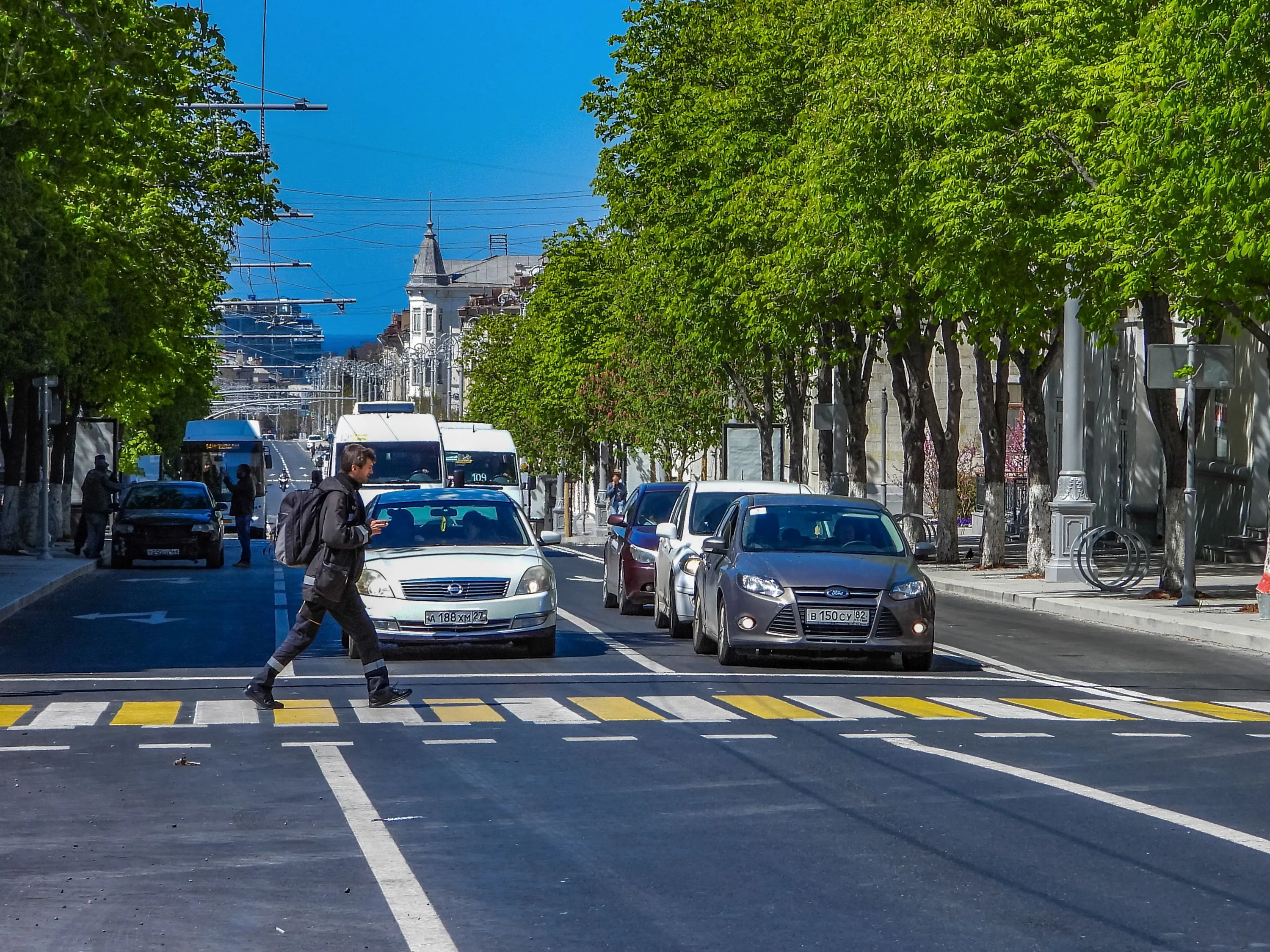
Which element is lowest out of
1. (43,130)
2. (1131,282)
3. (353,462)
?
(353,462)

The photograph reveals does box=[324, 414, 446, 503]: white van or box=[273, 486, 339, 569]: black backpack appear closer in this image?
box=[273, 486, 339, 569]: black backpack

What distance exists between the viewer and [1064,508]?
30.2m

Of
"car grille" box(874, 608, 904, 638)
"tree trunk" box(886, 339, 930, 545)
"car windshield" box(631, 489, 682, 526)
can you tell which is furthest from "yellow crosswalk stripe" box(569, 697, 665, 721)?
"tree trunk" box(886, 339, 930, 545)

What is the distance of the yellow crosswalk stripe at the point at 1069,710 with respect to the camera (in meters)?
13.6

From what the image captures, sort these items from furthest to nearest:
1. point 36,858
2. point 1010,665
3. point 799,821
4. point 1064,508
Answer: point 1064,508
point 1010,665
point 799,821
point 36,858

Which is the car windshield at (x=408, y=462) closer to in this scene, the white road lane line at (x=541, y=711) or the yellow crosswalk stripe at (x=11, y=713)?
the white road lane line at (x=541, y=711)

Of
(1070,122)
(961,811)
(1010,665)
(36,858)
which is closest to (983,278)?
(1070,122)

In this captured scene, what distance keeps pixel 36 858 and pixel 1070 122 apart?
64.8ft

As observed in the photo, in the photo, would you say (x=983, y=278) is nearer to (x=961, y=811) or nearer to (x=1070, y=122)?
(x=1070, y=122)

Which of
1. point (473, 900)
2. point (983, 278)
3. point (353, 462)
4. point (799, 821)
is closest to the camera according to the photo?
point (473, 900)

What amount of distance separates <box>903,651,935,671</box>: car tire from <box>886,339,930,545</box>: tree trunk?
62.9 ft

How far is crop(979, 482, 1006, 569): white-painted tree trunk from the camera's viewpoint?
35406 mm

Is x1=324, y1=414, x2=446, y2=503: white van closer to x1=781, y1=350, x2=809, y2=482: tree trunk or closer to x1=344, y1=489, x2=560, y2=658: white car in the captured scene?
x1=781, y1=350, x2=809, y2=482: tree trunk

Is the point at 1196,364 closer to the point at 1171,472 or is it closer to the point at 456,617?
the point at 1171,472
